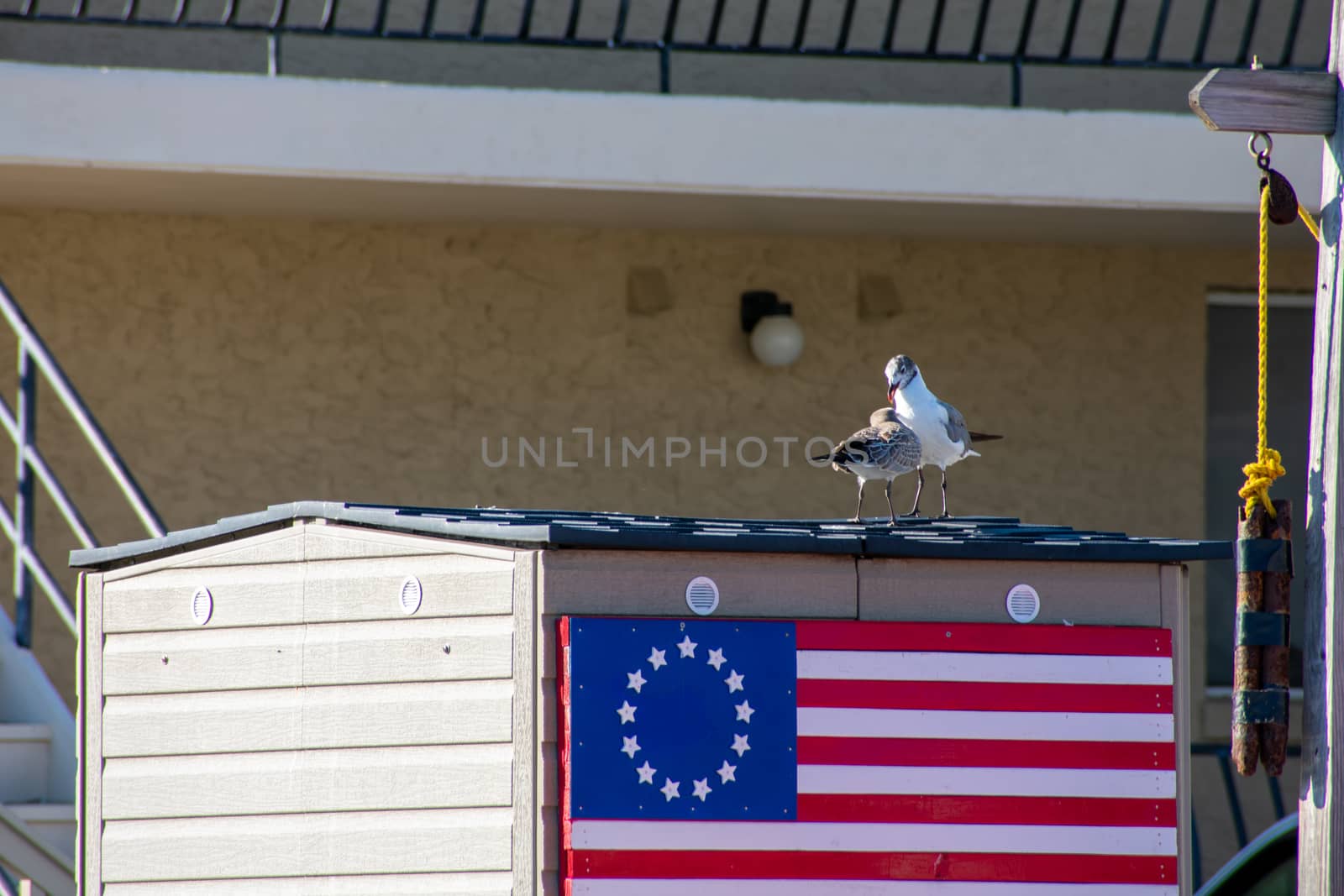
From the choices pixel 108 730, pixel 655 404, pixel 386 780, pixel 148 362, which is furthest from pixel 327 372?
pixel 386 780

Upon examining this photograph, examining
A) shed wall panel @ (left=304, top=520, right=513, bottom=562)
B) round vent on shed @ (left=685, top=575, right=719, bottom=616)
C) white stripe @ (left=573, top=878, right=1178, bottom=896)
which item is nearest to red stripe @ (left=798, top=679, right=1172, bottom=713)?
round vent on shed @ (left=685, top=575, right=719, bottom=616)

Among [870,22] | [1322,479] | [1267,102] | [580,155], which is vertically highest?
[870,22]

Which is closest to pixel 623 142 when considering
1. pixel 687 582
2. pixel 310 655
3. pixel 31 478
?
pixel 31 478

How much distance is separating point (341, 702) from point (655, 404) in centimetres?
448

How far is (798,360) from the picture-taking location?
365 inches

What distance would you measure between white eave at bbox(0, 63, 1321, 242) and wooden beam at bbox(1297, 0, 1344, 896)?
11.1 ft

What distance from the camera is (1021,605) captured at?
484cm

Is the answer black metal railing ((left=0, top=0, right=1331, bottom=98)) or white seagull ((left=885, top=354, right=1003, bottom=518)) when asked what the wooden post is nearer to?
white seagull ((left=885, top=354, right=1003, bottom=518))

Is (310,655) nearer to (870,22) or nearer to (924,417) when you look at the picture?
(924,417)

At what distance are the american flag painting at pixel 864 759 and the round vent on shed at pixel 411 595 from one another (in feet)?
1.44

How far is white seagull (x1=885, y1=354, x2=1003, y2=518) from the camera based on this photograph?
18.3ft

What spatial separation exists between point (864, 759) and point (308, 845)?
1.39 m

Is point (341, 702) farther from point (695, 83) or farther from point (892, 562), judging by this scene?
point (695, 83)

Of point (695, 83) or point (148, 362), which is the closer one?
point (148, 362)
